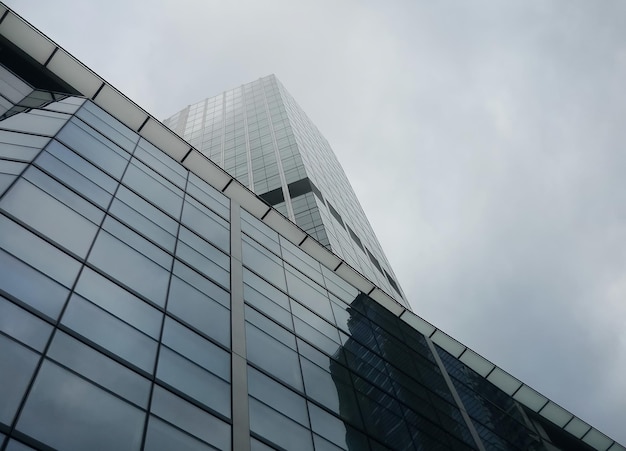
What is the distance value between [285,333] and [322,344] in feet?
6.36

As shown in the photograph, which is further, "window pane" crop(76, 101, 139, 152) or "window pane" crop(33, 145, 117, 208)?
"window pane" crop(76, 101, 139, 152)

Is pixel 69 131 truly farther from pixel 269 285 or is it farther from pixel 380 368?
pixel 380 368

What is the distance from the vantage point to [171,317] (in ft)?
41.3

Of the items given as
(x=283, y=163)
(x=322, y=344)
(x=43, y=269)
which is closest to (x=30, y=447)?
(x=43, y=269)

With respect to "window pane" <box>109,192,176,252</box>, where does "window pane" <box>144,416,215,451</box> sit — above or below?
below

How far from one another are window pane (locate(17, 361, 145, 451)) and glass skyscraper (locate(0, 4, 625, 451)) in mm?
27

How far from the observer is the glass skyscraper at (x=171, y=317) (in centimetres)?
915

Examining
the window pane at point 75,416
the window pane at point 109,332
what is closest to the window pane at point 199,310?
the window pane at point 109,332

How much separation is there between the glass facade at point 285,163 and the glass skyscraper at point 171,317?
2582cm

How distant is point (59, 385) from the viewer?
8477 millimetres

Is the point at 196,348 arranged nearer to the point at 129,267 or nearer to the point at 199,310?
the point at 199,310

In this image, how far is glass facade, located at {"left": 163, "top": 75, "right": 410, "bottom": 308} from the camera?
57250 mm

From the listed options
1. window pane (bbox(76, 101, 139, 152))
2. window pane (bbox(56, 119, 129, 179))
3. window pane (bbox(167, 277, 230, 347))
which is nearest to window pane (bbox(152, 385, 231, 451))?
window pane (bbox(167, 277, 230, 347))

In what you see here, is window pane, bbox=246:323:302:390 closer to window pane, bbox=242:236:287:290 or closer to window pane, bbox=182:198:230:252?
window pane, bbox=242:236:287:290
